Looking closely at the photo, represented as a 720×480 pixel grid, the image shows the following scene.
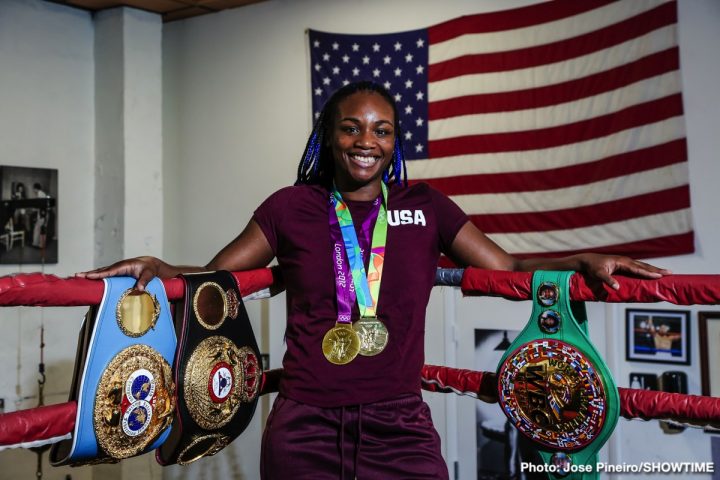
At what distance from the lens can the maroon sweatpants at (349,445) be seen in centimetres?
155

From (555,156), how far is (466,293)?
2033mm

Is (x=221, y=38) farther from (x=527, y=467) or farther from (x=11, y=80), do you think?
(x=527, y=467)

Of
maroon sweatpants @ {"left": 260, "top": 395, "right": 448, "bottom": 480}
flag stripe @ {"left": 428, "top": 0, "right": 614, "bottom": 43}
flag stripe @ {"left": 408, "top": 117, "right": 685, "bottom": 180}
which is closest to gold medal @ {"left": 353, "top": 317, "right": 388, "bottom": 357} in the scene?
maroon sweatpants @ {"left": 260, "top": 395, "right": 448, "bottom": 480}

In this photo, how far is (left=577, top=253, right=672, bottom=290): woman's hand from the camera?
4.72 ft

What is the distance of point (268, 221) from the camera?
1746mm

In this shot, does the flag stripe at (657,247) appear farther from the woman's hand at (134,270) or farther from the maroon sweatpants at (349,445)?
the woman's hand at (134,270)

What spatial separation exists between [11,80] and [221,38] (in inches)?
56.8

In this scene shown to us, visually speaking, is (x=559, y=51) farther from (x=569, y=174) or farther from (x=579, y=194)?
(x=579, y=194)

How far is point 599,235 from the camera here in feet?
11.1

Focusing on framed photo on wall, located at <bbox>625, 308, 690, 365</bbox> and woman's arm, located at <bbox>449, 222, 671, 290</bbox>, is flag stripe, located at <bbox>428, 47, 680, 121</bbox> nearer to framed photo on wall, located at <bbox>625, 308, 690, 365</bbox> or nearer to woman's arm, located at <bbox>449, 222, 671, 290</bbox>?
framed photo on wall, located at <bbox>625, 308, 690, 365</bbox>

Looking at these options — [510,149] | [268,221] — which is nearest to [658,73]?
[510,149]

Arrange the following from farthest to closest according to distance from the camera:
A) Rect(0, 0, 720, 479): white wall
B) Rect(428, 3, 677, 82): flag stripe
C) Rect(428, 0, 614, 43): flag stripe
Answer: Rect(0, 0, 720, 479): white wall → Rect(428, 0, 614, 43): flag stripe → Rect(428, 3, 677, 82): flag stripe

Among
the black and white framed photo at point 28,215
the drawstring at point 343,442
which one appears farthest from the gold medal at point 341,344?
the black and white framed photo at point 28,215

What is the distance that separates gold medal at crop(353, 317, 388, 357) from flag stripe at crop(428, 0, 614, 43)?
2.54 m
